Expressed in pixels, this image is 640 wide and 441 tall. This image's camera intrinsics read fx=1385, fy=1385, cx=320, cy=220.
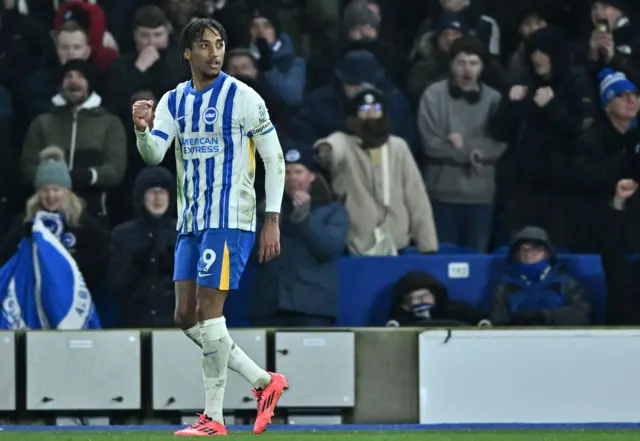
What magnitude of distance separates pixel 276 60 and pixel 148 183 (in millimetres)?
1359

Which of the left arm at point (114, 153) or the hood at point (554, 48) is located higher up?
the hood at point (554, 48)

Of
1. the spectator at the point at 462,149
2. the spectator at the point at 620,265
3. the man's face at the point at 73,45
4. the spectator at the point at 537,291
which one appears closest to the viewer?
the spectator at the point at 537,291

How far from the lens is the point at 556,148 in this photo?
33.9 feet

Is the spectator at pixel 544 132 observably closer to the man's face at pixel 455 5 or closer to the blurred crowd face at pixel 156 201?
the man's face at pixel 455 5

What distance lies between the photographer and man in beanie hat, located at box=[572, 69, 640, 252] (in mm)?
10211

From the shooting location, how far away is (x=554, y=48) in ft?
34.2

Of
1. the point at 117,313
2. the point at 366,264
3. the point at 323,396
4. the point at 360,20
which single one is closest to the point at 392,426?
the point at 323,396

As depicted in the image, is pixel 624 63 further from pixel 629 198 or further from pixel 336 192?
pixel 336 192

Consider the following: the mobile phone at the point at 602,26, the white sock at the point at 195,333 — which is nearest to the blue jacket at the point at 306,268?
the mobile phone at the point at 602,26

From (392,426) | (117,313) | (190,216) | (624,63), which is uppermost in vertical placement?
(624,63)

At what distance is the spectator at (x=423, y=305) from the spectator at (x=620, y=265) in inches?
39.5

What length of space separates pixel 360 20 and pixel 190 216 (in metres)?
4.17

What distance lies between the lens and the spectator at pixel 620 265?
10.1 m

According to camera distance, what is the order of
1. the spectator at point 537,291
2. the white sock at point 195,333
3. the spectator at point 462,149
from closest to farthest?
1. the white sock at point 195,333
2. the spectator at point 537,291
3. the spectator at point 462,149
